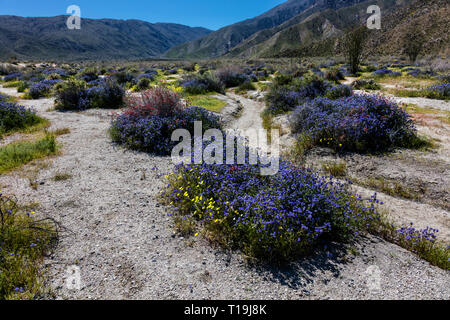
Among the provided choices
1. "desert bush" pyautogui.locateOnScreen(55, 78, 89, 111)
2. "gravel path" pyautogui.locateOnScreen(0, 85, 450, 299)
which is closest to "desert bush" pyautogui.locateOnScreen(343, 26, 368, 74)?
"desert bush" pyautogui.locateOnScreen(55, 78, 89, 111)

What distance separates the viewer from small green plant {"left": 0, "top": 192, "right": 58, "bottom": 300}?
2.92m

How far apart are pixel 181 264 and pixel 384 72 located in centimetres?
2739

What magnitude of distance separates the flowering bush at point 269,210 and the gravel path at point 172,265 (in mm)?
266

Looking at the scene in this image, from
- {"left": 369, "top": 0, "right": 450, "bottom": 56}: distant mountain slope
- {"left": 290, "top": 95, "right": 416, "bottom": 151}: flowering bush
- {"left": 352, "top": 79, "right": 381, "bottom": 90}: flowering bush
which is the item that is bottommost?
{"left": 290, "top": 95, "right": 416, "bottom": 151}: flowering bush

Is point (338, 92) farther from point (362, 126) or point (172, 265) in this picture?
point (172, 265)

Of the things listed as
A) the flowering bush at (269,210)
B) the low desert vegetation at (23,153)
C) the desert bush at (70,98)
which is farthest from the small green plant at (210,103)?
the flowering bush at (269,210)

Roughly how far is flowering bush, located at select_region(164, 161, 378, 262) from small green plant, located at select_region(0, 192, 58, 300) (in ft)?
7.30

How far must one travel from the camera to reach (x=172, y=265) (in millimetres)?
3461

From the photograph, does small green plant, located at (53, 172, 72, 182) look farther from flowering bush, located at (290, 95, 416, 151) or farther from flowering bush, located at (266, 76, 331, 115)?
flowering bush, located at (266, 76, 331, 115)

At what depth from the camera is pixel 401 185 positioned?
18.9 feet

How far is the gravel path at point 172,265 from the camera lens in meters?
3.01

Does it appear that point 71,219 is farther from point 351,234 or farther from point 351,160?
point 351,160

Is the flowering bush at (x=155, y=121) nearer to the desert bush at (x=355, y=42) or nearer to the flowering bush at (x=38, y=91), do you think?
the flowering bush at (x=38, y=91)

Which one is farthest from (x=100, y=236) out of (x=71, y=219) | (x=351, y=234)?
(x=351, y=234)
